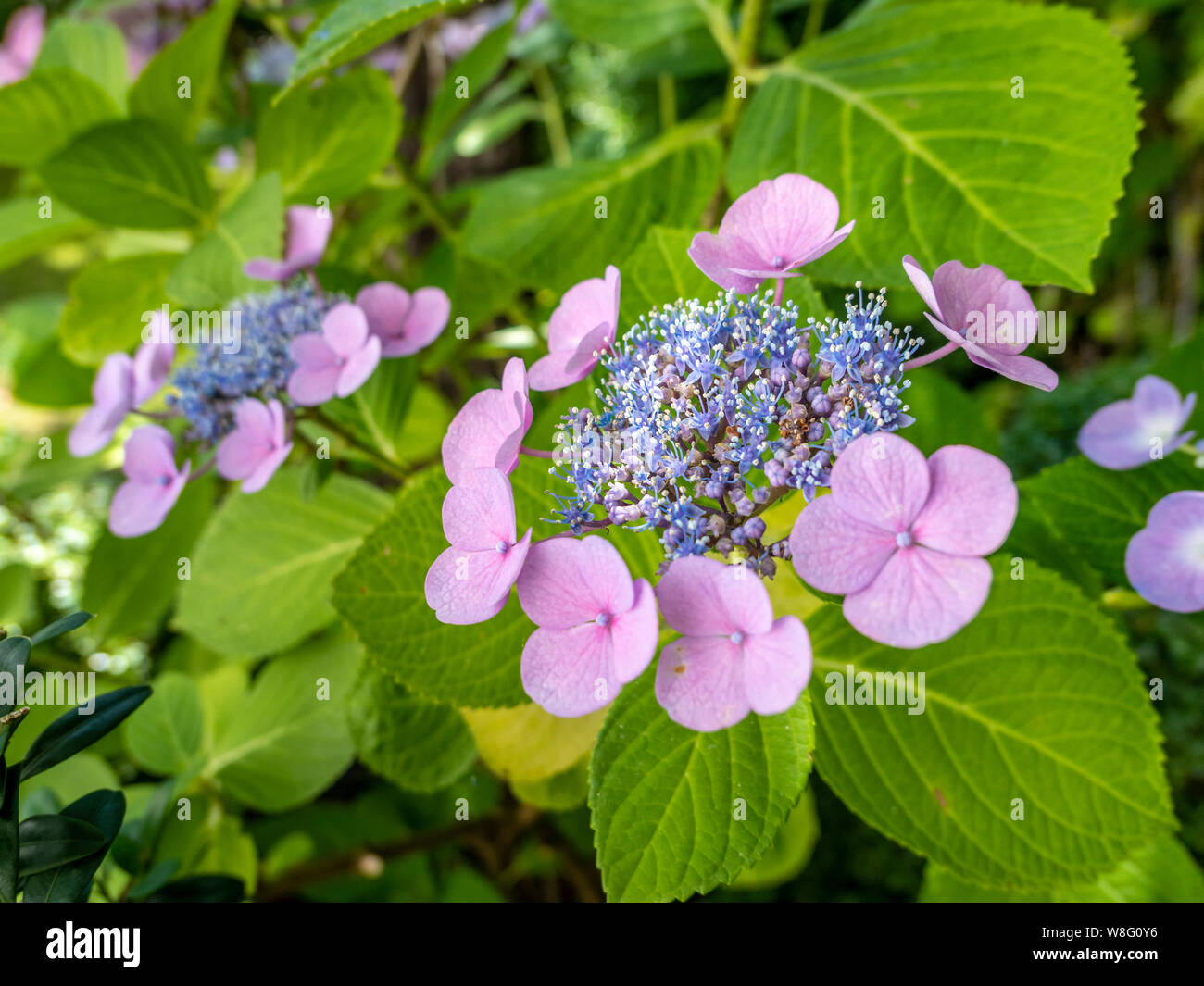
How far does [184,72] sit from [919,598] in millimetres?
929

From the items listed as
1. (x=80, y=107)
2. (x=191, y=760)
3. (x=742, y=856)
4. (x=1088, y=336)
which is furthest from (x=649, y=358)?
(x=1088, y=336)

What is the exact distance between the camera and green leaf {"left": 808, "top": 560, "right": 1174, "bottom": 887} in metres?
0.54

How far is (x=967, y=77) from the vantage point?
711 millimetres

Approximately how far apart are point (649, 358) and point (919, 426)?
1.09ft

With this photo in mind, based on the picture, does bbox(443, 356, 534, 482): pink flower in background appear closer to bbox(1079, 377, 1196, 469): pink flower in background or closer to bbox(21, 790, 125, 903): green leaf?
bbox(21, 790, 125, 903): green leaf

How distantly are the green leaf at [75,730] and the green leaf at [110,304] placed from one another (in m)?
0.57

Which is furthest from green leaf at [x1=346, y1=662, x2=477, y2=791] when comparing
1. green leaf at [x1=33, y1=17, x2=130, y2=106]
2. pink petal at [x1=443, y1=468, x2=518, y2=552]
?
green leaf at [x1=33, y1=17, x2=130, y2=106]

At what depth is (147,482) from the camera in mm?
665

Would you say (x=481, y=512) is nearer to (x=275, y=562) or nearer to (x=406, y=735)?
(x=406, y=735)

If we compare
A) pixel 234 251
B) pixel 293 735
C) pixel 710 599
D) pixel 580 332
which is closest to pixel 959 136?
pixel 580 332

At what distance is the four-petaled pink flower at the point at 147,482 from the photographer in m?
0.64

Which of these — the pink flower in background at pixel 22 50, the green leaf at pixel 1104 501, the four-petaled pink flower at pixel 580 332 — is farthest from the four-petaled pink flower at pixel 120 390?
the pink flower in background at pixel 22 50

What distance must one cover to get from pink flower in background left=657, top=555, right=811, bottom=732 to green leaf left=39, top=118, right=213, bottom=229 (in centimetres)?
76

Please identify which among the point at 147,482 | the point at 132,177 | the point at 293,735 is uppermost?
the point at 132,177
